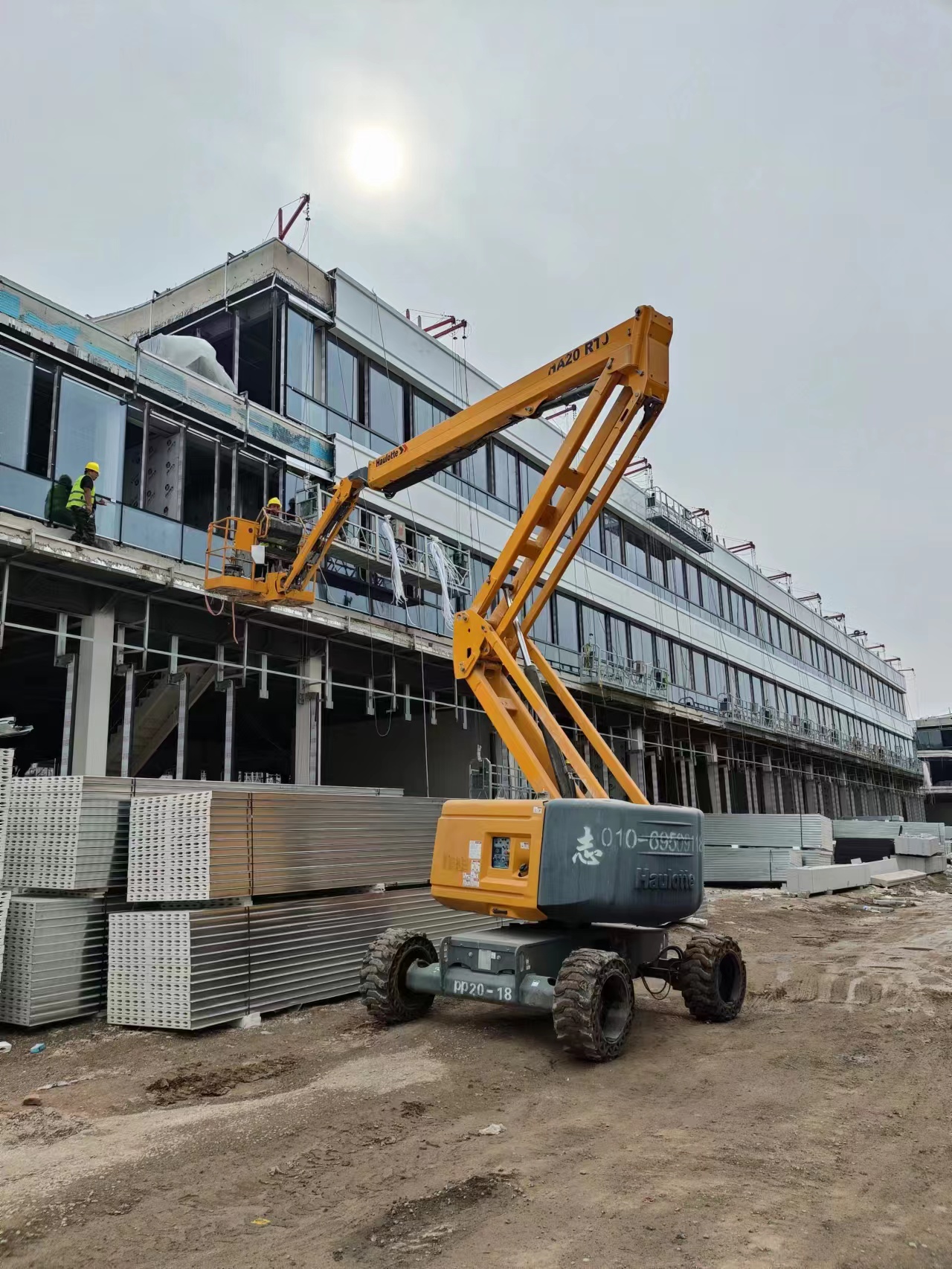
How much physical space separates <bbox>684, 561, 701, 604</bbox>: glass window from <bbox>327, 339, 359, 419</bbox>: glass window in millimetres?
20522

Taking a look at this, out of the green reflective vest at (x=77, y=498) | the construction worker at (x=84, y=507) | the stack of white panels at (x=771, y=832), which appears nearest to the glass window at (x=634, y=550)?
the stack of white panels at (x=771, y=832)

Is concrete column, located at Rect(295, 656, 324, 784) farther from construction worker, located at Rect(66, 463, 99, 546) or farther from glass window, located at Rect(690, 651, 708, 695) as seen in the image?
glass window, located at Rect(690, 651, 708, 695)

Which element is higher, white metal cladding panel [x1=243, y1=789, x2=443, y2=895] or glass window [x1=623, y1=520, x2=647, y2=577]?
glass window [x1=623, y1=520, x2=647, y2=577]

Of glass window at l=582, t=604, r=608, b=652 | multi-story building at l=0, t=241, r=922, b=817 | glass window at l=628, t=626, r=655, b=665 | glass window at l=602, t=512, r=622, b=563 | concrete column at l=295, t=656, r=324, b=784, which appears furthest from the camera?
glass window at l=628, t=626, r=655, b=665

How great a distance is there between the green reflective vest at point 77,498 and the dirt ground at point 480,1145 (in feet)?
24.1

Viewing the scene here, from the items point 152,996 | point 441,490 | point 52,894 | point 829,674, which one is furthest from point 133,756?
point 829,674

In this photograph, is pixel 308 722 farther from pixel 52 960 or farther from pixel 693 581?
pixel 693 581

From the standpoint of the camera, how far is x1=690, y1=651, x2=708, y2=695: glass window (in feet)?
116

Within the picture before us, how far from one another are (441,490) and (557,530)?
11.9 metres

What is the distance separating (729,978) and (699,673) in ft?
91.2

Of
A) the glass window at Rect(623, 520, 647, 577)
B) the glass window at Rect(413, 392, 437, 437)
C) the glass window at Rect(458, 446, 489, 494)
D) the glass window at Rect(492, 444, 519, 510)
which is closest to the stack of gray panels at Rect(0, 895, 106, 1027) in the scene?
the glass window at Rect(413, 392, 437, 437)

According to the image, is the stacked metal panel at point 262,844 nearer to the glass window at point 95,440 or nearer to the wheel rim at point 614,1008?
the wheel rim at point 614,1008

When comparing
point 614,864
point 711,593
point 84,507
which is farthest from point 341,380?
point 711,593

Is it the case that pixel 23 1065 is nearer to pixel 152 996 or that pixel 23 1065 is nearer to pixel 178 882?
pixel 152 996
